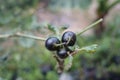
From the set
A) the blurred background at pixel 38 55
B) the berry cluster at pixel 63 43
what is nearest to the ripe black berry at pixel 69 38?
the berry cluster at pixel 63 43

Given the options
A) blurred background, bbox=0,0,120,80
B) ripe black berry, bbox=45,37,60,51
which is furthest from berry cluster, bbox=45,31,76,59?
blurred background, bbox=0,0,120,80

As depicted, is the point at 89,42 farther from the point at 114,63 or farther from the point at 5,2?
the point at 5,2

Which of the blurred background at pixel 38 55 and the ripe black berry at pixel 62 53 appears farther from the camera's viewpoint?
the blurred background at pixel 38 55

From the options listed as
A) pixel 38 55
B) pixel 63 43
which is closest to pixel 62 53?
pixel 63 43

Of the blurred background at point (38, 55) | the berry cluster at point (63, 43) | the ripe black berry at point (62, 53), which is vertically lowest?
the blurred background at point (38, 55)

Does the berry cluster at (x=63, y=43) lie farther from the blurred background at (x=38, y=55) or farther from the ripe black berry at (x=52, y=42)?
the blurred background at (x=38, y=55)

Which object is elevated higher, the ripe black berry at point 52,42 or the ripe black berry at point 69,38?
the ripe black berry at point 69,38

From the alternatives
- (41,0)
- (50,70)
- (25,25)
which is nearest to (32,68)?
(50,70)

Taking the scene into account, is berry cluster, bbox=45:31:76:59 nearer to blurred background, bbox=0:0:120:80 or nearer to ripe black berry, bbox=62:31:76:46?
ripe black berry, bbox=62:31:76:46
